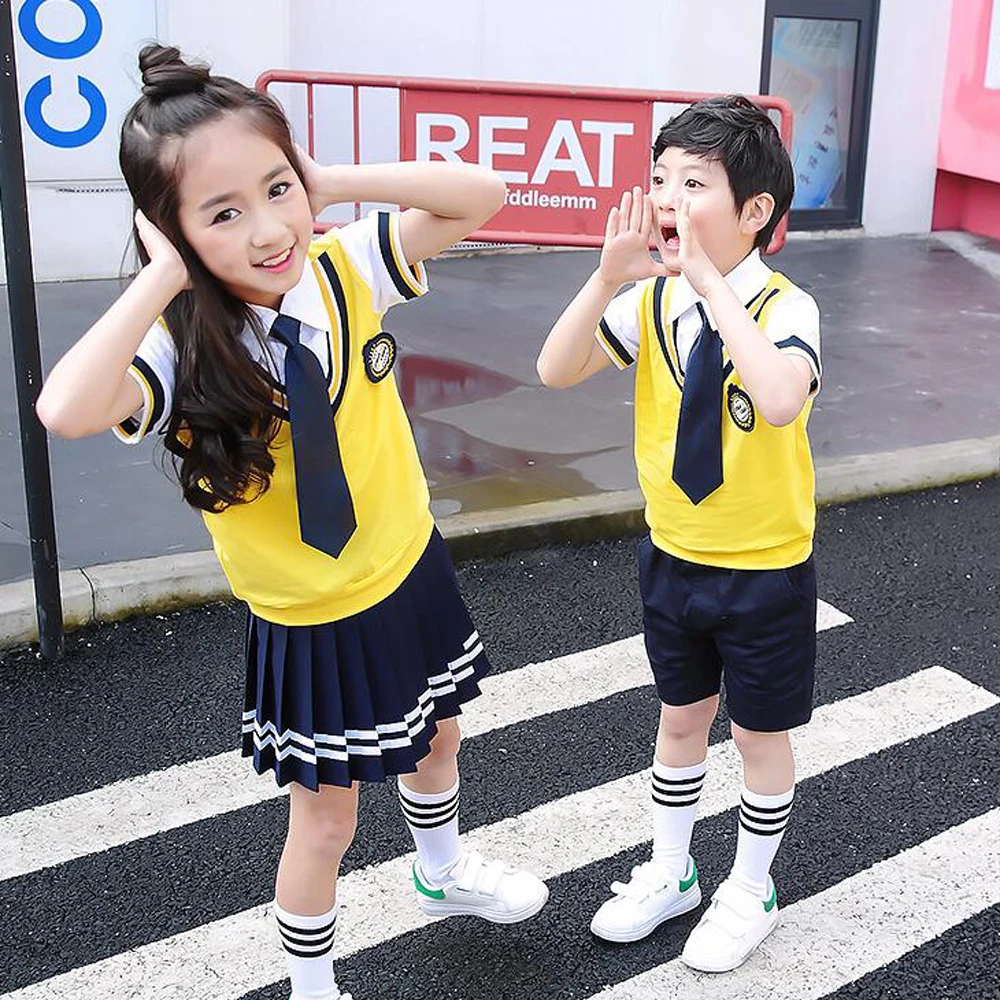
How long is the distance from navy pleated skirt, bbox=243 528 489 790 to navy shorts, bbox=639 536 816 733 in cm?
52

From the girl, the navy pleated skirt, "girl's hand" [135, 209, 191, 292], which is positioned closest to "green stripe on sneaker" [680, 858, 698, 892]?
the girl

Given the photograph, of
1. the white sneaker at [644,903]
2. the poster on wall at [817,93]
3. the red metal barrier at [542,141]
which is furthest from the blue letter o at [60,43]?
the white sneaker at [644,903]

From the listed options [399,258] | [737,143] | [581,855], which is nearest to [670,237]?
[737,143]

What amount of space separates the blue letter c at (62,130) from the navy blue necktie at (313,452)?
7.11 metres

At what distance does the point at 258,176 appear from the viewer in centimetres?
205

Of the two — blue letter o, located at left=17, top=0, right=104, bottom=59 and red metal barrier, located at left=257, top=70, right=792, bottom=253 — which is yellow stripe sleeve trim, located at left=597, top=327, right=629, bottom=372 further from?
blue letter o, located at left=17, top=0, right=104, bottom=59

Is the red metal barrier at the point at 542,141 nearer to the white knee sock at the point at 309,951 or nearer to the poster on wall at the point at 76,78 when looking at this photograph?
the poster on wall at the point at 76,78

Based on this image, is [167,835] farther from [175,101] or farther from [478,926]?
[175,101]

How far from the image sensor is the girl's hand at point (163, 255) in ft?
6.57

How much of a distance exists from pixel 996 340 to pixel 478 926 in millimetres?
6166

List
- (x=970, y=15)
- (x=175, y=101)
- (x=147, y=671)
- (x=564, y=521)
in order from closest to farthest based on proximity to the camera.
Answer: (x=175, y=101) → (x=147, y=671) → (x=564, y=521) → (x=970, y=15)

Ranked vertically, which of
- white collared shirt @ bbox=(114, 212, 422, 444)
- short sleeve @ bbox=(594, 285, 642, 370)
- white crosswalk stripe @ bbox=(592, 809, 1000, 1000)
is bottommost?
white crosswalk stripe @ bbox=(592, 809, 1000, 1000)

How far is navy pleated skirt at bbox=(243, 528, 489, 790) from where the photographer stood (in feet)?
7.75

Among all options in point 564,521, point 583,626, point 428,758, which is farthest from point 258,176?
point 564,521
